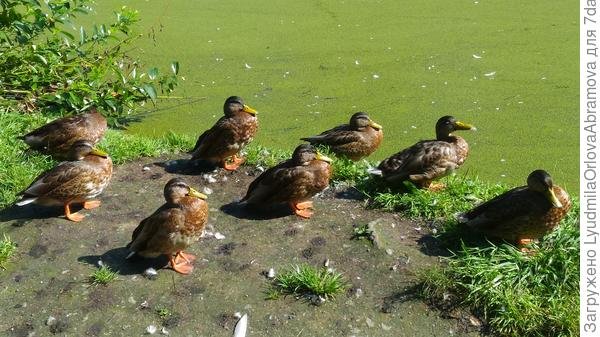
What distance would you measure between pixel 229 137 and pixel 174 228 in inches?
59.9

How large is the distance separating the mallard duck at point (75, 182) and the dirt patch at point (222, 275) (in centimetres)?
13

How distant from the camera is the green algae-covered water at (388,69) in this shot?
6195 millimetres

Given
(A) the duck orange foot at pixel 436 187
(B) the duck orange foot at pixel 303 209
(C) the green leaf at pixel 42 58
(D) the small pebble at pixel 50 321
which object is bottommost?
(A) the duck orange foot at pixel 436 187

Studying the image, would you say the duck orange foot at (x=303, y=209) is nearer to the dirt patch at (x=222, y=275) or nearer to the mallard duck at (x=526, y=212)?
the dirt patch at (x=222, y=275)

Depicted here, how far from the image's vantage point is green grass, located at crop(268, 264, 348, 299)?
3.90 m

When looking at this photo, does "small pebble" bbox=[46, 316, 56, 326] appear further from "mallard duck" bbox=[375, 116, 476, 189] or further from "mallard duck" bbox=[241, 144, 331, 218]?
"mallard duck" bbox=[375, 116, 476, 189]

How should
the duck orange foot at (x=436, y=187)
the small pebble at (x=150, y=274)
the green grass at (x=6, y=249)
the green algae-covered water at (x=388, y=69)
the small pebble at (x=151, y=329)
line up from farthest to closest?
1. the green algae-covered water at (x=388, y=69)
2. the duck orange foot at (x=436, y=187)
3. the green grass at (x=6, y=249)
4. the small pebble at (x=150, y=274)
5. the small pebble at (x=151, y=329)

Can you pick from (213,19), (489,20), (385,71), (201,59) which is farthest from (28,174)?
(489,20)

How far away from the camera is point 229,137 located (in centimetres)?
540

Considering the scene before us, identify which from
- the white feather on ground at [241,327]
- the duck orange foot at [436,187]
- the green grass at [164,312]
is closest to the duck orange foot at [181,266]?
the green grass at [164,312]

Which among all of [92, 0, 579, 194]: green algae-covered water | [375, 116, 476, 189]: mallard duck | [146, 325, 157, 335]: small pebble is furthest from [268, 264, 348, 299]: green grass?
[92, 0, 579, 194]: green algae-covered water

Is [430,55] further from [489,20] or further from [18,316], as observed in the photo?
[18,316]

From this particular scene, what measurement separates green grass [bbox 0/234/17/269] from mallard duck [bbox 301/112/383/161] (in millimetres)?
2541

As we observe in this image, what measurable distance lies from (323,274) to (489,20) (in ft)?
19.7
